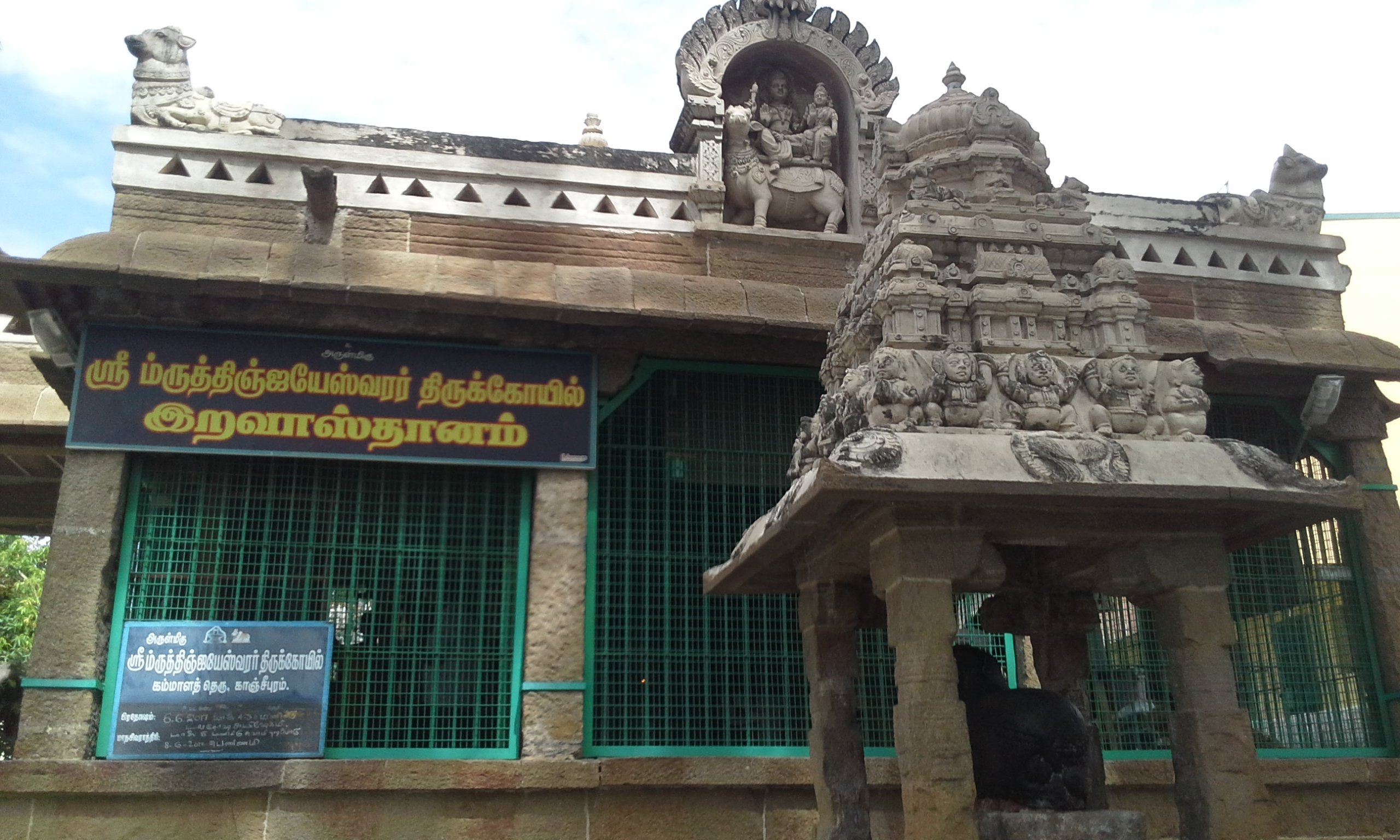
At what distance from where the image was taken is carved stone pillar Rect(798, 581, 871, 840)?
19.0 feet

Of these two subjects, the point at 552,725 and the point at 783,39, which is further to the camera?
the point at 783,39

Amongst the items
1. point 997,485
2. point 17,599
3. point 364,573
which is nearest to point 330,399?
point 364,573

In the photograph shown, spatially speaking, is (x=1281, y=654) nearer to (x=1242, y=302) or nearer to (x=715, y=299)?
(x=1242, y=302)

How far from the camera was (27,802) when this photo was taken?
23.9ft

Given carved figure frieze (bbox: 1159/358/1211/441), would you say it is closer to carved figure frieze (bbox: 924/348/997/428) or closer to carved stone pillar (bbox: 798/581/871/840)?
carved figure frieze (bbox: 924/348/997/428)

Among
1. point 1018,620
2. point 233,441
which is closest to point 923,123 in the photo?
point 1018,620

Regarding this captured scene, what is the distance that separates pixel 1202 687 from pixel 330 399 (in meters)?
6.22

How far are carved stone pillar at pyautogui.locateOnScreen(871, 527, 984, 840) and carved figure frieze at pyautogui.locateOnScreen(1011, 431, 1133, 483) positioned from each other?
43 cm

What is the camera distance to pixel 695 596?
8898 mm

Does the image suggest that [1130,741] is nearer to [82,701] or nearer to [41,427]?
[82,701]

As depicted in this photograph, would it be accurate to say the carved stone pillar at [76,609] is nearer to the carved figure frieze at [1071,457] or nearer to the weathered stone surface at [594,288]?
the weathered stone surface at [594,288]

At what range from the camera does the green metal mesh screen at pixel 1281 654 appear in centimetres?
941

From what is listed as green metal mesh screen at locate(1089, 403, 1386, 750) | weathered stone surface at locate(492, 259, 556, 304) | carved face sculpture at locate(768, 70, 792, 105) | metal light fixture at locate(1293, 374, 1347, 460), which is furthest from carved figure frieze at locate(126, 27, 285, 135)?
metal light fixture at locate(1293, 374, 1347, 460)

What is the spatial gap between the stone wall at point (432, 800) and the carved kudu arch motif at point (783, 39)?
5.70 m
